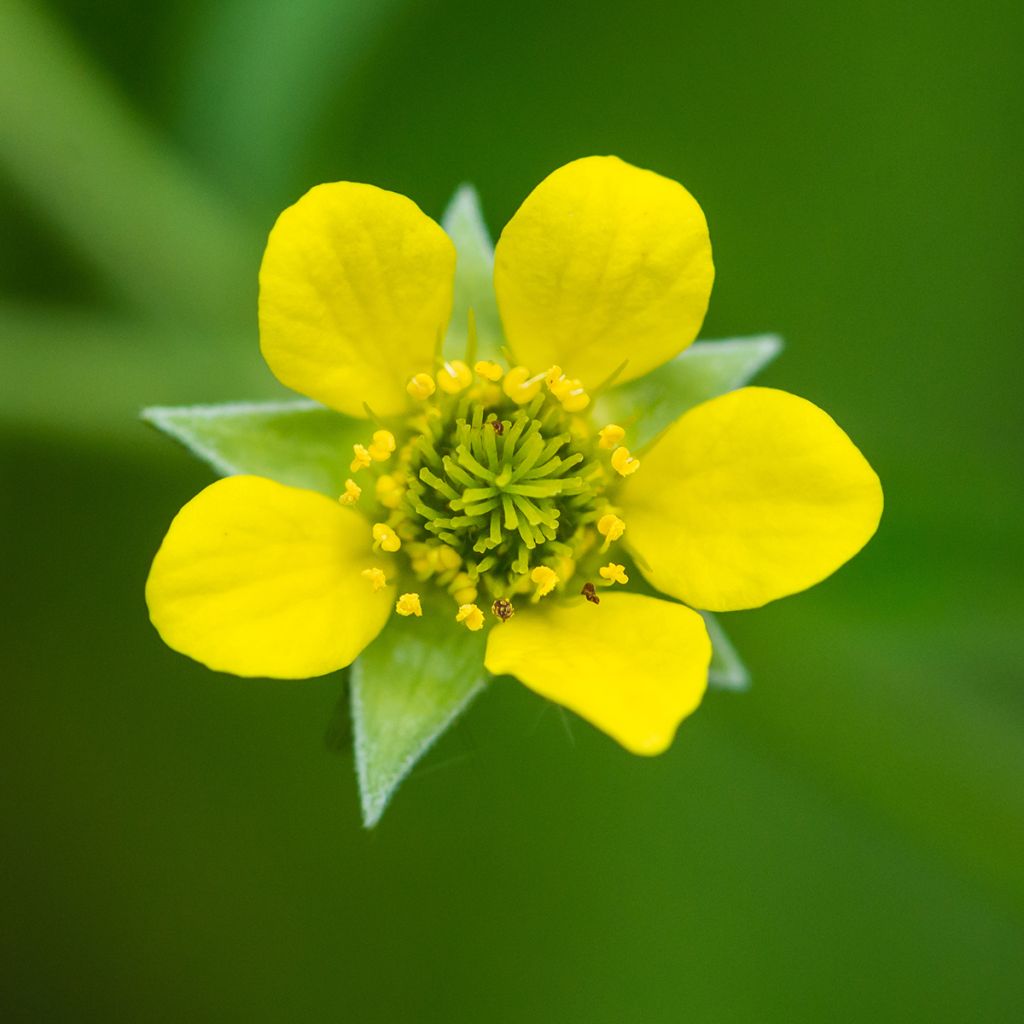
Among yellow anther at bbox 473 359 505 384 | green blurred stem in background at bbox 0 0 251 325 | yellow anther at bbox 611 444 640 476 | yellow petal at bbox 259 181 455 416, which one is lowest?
yellow anther at bbox 611 444 640 476

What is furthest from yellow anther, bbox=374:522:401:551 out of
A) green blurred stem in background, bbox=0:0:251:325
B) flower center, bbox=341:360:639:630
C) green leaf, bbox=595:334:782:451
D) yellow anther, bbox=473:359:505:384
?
green blurred stem in background, bbox=0:0:251:325

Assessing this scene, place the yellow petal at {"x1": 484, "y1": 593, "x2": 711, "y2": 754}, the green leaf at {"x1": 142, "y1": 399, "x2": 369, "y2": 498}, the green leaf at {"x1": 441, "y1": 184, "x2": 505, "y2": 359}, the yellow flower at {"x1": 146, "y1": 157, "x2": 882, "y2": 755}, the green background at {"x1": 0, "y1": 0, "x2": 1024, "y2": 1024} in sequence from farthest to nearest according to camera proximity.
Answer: the green background at {"x1": 0, "y1": 0, "x2": 1024, "y2": 1024} < the green leaf at {"x1": 441, "y1": 184, "x2": 505, "y2": 359} < the green leaf at {"x1": 142, "y1": 399, "x2": 369, "y2": 498} < the yellow flower at {"x1": 146, "y1": 157, "x2": 882, "y2": 755} < the yellow petal at {"x1": 484, "y1": 593, "x2": 711, "y2": 754}

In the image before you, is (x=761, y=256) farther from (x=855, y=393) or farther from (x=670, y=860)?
(x=670, y=860)

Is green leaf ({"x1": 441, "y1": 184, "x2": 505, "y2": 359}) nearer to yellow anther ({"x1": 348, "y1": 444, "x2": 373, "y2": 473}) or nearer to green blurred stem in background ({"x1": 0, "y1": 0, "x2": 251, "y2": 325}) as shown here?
yellow anther ({"x1": 348, "y1": 444, "x2": 373, "y2": 473})

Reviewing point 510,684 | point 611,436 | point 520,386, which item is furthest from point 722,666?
point 510,684

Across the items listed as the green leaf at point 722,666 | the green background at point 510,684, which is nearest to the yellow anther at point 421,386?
the green leaf at point 722,666

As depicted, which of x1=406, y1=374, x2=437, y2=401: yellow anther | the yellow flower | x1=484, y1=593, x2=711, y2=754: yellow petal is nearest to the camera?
x1=484, y1=593, x2=711, y2=754: yellow petal

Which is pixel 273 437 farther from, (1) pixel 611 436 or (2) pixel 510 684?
(2) pixel 510 684
